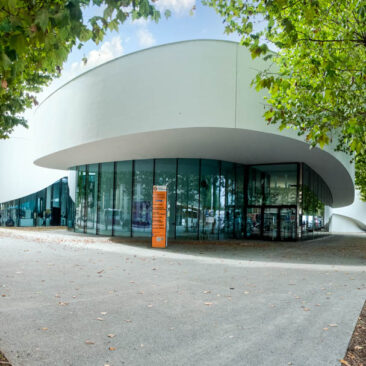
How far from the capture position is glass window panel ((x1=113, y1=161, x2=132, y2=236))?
21625mm

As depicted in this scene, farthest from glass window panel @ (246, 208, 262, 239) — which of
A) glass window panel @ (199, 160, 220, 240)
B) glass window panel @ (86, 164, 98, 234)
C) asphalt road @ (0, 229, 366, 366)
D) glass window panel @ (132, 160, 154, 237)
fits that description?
asphalt road @ (0, 229, 366, 366)

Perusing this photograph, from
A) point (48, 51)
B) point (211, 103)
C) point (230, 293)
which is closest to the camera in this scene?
point (48, 51)

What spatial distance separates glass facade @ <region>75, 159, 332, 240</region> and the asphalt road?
422 inches

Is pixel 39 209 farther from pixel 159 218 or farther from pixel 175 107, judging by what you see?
pixel 175 107

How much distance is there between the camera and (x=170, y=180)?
20938 mm

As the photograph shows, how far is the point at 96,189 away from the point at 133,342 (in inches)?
771

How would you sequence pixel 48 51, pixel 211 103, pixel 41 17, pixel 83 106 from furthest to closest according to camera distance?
pixel 83 106
pixel 211 103
pixel 48 51
pixel 41 17

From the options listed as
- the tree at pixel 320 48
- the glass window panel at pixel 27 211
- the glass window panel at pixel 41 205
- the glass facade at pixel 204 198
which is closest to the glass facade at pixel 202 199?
the glass facade at pixel 204 198

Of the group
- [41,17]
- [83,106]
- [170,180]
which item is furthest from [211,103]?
[41,17]

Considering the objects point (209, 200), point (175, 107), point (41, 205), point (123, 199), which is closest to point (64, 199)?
point (41, 205)

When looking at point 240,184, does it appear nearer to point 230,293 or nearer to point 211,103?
point 211,103

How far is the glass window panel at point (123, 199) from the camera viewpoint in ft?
70.9

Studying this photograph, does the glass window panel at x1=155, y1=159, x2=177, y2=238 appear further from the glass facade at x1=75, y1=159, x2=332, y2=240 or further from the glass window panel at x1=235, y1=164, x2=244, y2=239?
the glass window panel at x1=235, y1=164, x2=244, y2=239

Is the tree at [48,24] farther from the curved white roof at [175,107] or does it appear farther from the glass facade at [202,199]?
the glass facade at [202,199]
